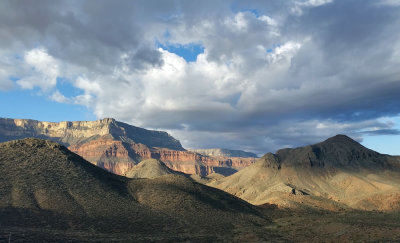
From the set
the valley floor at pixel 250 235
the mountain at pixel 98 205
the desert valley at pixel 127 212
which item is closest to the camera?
the valley floor at pixel 250 235

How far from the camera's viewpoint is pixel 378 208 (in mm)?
148875

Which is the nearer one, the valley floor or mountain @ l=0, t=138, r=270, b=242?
the valley floor

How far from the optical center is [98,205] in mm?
90125

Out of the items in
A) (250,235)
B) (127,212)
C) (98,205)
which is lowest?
(250,235)

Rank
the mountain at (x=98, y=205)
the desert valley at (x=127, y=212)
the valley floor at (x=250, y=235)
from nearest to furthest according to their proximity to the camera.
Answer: the valley floor at (x=250, y=235)
the desert valley at (x=127, y=212)
the mountain at (x=98, y=205)

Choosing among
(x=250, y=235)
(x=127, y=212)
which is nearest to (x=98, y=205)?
(x=127, y=212)

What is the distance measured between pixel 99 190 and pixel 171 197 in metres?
22.0

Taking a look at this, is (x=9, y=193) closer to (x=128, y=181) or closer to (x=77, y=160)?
(x=77, y=160)

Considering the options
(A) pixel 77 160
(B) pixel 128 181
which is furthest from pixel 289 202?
(A) pixel 77 160

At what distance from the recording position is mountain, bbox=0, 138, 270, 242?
7481cm

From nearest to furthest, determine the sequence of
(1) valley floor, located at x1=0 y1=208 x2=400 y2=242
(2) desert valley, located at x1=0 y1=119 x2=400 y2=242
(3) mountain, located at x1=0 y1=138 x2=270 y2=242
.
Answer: (1) valley floor, located at x1=0 y1=208 x2=400 y2=242, (2) desert valley, located at x1=0 y1=119 x2=400 y2=242, (3) mountain, located at x1=0 y1=138 x2=270 y2=242

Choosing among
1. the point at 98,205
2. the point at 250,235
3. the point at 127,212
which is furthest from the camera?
the point at 98,205

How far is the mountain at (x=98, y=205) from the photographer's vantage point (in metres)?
74.8

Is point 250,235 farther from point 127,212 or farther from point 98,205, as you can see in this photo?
point 98,205
